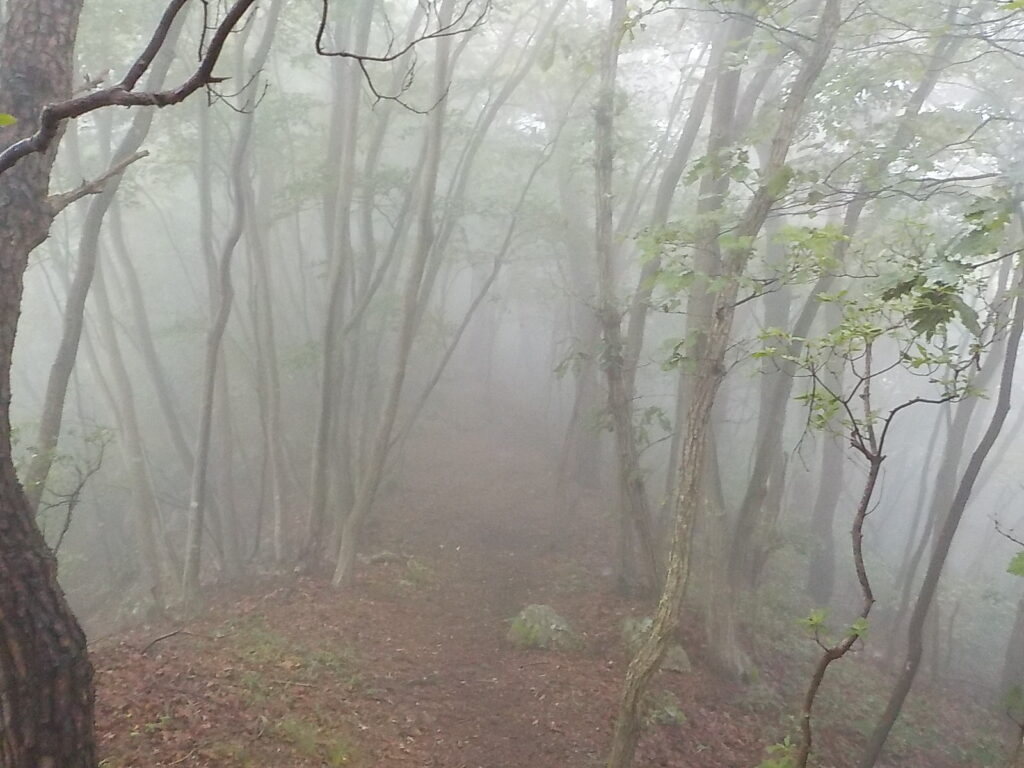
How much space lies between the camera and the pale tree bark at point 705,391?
16.5 feet

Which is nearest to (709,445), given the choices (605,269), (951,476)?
(605,269)

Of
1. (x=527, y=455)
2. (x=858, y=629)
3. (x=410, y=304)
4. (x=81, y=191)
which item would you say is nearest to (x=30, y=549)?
(x=81, y=191)

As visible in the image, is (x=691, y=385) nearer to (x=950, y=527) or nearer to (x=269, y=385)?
(x=950, y=527)

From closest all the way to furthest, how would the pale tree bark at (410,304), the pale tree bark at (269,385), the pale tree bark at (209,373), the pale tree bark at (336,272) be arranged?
the pale tree bark at (209,373)
the pale tree bark at (410,304)
the pale tree bark at (336,272)
the pale tree bark at (269,385)

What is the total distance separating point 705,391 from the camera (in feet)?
18.5

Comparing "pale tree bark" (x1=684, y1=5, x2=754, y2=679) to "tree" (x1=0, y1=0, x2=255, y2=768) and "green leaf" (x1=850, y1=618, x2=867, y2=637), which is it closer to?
"green leaf" (x1=850, y1=618, x2=867, y2=637)

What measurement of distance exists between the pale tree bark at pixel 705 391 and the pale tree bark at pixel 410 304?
4.28 metres

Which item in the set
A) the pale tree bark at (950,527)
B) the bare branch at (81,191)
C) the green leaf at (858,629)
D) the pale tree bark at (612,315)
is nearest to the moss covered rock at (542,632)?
the pale tree bark at (612,315)

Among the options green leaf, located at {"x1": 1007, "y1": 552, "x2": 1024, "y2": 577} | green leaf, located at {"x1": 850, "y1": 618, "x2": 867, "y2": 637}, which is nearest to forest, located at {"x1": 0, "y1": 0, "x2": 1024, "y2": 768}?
green leaf, located at {"x1": 850, "y1": 618, "x2": 867, "y2": 637}

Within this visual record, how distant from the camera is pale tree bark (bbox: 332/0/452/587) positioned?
8.74m

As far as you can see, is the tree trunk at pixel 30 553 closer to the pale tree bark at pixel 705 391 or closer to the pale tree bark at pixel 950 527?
the pale tree bark at pixel 705 391

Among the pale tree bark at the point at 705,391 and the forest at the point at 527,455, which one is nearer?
the forest at the point at 527,455

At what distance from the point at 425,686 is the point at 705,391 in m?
4.22

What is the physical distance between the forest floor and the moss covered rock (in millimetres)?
156
